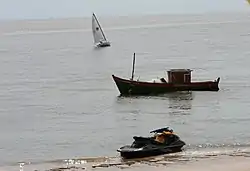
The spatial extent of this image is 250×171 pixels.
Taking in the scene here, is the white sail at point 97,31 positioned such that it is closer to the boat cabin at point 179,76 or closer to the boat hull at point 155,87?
the boat hull at point 155,87

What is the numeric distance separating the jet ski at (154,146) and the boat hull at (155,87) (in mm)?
19144

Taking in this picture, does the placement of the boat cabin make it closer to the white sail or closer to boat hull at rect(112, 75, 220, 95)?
boat hull at rect(112, 75, 220, 95)

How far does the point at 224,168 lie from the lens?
19328 mm

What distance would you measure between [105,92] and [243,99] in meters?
11.7

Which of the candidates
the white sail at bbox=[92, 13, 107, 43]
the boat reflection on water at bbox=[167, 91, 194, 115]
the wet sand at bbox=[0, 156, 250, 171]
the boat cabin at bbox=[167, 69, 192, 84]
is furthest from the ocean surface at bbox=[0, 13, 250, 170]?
the white sail at bbox=[92, 13, 107, 43]

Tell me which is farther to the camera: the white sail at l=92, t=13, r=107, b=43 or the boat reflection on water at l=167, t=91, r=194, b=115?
the white sail at l=92, t=13, r=107, b=43

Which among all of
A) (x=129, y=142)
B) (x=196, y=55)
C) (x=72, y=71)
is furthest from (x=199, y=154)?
(x=196, y=55)

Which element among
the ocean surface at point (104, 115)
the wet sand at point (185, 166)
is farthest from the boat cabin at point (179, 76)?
the wet sand at point (185, 166)

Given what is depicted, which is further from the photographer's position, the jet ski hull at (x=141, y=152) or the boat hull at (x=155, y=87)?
the boat hull at (x=155, y=87)

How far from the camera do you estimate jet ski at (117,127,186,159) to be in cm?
2161

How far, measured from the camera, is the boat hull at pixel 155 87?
41.7 m

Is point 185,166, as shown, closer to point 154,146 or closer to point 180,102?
point 154,146

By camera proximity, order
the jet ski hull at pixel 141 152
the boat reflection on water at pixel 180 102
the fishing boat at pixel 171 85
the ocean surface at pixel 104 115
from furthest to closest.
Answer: the fishing boat at pixel 171 85 < the boat reflection on water at pixel 180 102 < the ocean surface at pixel 104 115 < the jet ski hull at pixel 141 152

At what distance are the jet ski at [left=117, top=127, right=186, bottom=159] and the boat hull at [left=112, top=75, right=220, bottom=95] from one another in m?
19.1
